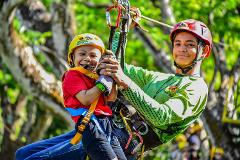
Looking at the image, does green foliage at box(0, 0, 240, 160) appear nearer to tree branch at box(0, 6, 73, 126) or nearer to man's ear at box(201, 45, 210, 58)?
tree branch at box(0, 6, 73, 126)

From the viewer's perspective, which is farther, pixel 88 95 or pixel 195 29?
pixel 195 29

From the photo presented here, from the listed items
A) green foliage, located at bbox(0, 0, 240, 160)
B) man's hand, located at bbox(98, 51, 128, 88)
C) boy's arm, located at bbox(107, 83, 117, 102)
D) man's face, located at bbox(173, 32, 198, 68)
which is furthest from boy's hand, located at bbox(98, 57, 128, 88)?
green foliage, located at bbox(0, 0, 240, 160)

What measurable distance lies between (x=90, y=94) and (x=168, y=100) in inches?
31.8

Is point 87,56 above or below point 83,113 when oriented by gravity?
above

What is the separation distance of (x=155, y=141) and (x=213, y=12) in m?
10.8

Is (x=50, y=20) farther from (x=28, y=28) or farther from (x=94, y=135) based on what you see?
(x=94, y=135)

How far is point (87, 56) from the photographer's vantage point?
621 centimetres

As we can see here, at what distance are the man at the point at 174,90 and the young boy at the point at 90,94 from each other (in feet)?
0.60

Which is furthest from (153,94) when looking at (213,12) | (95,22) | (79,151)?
(95,22)

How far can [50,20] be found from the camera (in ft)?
48.3

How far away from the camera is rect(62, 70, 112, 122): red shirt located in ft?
19.9

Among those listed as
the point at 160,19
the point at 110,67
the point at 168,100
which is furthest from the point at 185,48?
the point at 160,19

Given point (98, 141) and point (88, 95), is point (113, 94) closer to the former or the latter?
point (88, 95)

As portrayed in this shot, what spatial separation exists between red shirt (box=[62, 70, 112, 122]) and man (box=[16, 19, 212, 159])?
21cm
